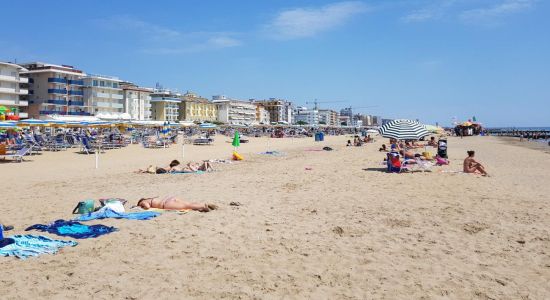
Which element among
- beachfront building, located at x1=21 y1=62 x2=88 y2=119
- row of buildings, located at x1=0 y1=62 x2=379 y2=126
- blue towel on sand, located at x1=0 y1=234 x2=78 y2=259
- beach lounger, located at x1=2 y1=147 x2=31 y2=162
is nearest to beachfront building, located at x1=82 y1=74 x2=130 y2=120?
row of buildings, located at x1=0 y1=62 x2=379 y2=126

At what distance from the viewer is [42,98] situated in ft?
199

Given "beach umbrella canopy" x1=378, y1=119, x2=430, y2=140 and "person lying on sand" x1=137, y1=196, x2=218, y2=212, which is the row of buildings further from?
"person lying on sand" x1=137, y1=196, x2=218, y2=212

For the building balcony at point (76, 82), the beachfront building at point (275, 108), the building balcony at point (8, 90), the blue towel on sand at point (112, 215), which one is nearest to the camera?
the blue towel on sand at point (112, 215)

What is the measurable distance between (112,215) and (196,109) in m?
98.6

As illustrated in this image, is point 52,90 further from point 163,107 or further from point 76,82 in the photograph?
point 163,107

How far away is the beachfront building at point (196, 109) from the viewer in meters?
98.9

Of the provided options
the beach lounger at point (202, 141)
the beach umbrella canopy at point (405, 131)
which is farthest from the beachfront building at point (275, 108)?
the beach umbrella canopy at point (405, 131)

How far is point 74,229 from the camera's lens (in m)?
5.40

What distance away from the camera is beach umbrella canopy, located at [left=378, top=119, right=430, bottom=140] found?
13594 mm

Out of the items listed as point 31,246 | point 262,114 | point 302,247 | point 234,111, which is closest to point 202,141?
point 31,246

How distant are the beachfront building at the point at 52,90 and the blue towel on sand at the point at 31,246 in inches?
2400

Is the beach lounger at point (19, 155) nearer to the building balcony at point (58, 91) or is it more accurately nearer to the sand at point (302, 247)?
the sand at point (302, 247)

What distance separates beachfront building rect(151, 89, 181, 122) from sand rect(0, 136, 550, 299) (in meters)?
83.2

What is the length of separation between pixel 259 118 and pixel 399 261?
130252mm
